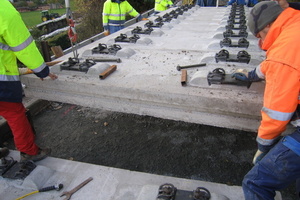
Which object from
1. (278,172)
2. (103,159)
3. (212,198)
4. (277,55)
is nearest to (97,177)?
(212,198)

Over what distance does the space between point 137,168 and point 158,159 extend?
40cm

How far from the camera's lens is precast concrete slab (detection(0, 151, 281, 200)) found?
93.9 inches

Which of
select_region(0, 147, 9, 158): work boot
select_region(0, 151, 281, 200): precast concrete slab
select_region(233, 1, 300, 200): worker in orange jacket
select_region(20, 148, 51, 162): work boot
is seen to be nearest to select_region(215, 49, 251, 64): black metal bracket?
select_region(233, 1, 300, 200): worker in orange jacket

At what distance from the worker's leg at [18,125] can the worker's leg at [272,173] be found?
8.35ft

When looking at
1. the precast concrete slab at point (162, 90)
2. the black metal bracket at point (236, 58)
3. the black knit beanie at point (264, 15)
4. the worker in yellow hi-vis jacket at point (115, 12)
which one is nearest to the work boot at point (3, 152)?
the precast concrete slab at point (162, 90)

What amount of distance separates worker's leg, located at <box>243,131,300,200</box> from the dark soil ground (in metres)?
1.57

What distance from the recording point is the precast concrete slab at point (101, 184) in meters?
2.38

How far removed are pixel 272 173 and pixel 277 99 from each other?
65 cm

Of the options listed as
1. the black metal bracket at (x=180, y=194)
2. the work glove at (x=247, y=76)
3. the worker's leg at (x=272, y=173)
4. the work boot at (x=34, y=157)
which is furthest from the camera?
the work boot at (x=34, y=157)

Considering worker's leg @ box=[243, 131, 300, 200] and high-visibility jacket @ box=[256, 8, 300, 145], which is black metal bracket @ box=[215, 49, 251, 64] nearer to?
high-visibility jacket @ box=[256, 8, 300, 145]

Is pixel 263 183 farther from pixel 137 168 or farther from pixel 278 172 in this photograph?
pixel 137 168

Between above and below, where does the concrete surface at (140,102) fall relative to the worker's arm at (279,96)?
below

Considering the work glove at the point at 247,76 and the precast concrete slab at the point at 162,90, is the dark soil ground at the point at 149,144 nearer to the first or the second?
the precast concrete slab at the point at 162,90

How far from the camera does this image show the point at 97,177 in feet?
8.59
